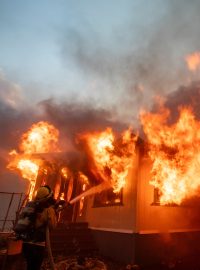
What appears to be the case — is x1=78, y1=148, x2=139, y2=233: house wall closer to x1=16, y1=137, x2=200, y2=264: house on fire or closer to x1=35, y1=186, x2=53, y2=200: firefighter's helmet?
x1=16, y1=137, x2=200, y2=264: house on fire

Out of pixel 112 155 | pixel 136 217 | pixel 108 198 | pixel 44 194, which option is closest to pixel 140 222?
pixel 136 217

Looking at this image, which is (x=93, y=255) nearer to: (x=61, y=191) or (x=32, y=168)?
(x=61, y=191)

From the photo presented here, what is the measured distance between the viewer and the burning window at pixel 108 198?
11248 millimetres

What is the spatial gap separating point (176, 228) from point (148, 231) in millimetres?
2472

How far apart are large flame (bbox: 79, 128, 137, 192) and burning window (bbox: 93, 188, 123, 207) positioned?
363 millimetres

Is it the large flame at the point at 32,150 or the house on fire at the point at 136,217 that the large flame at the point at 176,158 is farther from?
the large flame at the point at 32,150

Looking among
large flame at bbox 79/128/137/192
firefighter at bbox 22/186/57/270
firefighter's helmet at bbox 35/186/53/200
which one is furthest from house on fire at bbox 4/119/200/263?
firefighter's helmet at bbox 35/186/53/200

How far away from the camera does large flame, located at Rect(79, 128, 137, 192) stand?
11.3 m

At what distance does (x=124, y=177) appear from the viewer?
11.3m

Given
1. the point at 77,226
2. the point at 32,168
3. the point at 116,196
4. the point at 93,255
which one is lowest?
the point at 93,255

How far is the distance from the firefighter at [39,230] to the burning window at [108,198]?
6167mm

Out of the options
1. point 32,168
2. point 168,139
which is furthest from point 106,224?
point 32,168

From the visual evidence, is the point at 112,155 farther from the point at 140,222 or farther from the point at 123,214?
the point at 140,222

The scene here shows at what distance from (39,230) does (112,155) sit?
6.72 meters
